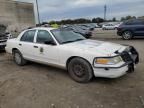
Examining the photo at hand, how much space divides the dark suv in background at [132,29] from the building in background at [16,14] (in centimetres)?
1968

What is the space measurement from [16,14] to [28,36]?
1162 inches

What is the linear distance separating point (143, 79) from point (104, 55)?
1476 millimetres

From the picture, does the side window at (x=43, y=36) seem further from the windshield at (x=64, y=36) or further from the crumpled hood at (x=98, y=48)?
the crumpled hood at (x=98, y=48)

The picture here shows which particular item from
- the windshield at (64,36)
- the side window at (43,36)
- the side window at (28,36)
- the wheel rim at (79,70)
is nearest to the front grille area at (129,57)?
the wheel rim at (79,70)

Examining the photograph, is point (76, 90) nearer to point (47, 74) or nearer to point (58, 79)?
point (58, 79)

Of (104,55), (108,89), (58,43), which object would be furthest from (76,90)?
(58,43)

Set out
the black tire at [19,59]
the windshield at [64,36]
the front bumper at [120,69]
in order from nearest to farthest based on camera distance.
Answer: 1. the front bumper at [120,69]
2. the windshield at [64,36]
3. the black tire at [19,59]

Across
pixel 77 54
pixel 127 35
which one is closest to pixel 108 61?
pixel 77 54

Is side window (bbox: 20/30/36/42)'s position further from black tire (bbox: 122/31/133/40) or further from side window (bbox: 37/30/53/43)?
black tire (bbox: 122/31/133/40)

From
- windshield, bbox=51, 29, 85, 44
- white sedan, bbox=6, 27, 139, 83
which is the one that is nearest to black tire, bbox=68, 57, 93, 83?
white sedan, bbox=6, 27, 139, 83

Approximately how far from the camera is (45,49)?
5.91m

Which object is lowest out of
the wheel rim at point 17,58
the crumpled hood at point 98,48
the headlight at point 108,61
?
the wheel rim at point 17,58

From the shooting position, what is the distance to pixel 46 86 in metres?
5.09

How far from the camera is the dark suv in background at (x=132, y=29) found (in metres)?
14.6
